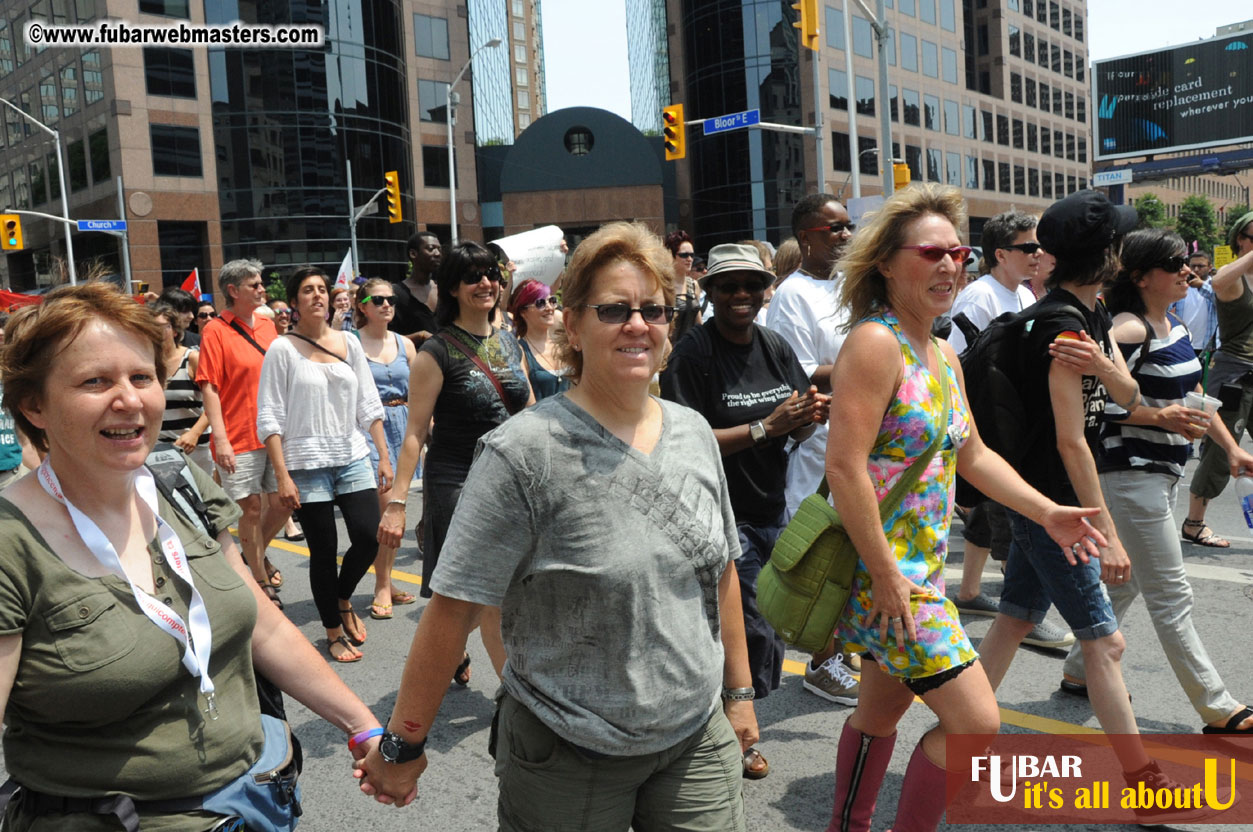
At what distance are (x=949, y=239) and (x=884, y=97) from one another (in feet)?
64.6

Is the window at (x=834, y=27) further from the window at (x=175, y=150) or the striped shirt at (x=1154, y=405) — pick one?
the striped shirt at (x=1154, y=405)

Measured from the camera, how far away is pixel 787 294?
4867mm

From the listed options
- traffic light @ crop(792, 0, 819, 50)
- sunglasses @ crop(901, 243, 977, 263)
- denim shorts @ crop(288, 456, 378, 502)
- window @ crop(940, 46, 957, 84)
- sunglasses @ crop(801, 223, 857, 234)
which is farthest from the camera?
window @ crop(940, 46, 957, 84)

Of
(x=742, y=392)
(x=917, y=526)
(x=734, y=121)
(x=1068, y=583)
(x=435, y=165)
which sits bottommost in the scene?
(x=1068, y=583)

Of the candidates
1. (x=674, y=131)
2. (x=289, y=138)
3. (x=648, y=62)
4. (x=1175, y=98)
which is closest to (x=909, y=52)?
(x=648, y=62)

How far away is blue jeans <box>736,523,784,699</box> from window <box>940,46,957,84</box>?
6338 cm

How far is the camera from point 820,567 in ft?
9.22

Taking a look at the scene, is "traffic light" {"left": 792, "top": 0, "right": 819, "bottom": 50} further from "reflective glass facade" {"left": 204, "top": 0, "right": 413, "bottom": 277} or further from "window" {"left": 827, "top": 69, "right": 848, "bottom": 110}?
"window" {"left": 827, "top": 69, "right": 848, "bottom": 110}

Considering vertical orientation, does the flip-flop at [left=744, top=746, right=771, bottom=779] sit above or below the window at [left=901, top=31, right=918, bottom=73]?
below

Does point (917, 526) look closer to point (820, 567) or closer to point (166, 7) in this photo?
point (820, 567)

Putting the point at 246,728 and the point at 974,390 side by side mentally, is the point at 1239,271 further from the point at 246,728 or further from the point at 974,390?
the point at 246,728

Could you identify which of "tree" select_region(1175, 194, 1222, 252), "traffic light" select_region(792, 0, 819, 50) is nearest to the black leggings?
"traffic light" select_region(792, 0, 819, 50)

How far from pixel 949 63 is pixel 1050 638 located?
63.0 m

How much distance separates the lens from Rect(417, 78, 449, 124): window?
50281 millimetres
